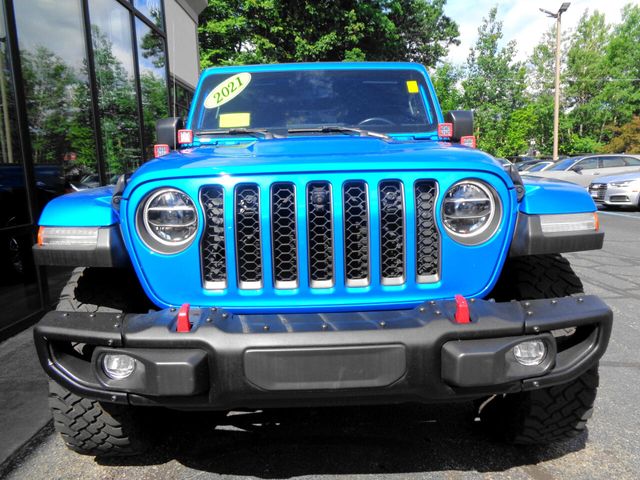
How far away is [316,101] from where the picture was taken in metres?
3.21

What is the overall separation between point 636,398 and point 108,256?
2.97m

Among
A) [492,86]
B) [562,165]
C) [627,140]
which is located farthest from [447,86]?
[562,165]

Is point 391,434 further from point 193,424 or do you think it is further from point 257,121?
point 257,121

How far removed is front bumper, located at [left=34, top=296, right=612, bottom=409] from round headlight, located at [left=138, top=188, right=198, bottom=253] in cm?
27

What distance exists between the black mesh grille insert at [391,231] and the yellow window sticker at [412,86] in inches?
64.4

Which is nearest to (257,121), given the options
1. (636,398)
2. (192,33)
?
(636,398)

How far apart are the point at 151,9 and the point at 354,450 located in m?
8.70

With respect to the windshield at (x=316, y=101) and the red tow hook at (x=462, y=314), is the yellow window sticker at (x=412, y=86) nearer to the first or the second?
the windshield at (x=316, y=101)

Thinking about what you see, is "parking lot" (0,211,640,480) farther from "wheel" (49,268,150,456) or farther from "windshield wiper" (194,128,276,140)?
"windshield wiper" (194,128,276,140)

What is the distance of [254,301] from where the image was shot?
6.34ft

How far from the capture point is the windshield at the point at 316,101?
10.2ft

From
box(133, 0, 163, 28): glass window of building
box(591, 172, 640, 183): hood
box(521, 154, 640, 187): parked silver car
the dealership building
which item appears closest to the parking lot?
the dealership building

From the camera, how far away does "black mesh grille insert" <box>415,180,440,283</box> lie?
192 centimetres

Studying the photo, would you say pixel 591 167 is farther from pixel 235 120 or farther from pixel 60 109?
pixel 235 120
